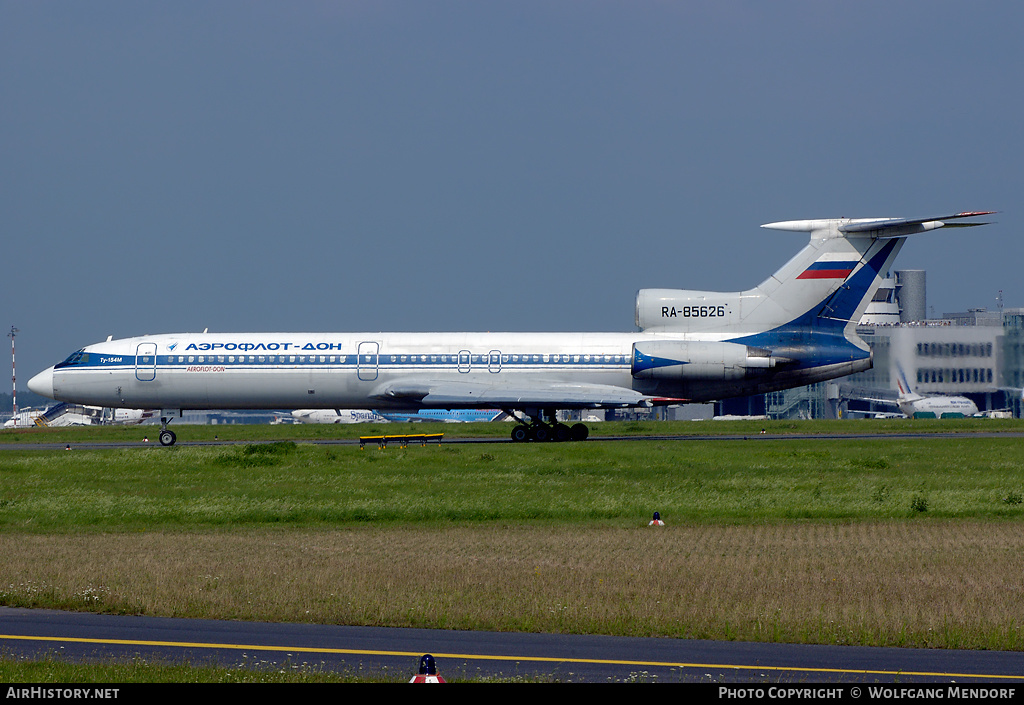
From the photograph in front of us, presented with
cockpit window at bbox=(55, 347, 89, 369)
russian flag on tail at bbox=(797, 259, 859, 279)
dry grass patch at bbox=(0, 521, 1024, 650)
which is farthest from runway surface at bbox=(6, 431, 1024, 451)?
dry grass patch at bbox=(0, 521, 1024, 650)

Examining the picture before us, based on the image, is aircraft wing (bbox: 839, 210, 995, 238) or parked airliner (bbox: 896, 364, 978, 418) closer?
aircraft wing (bbox: 839, 210, 995, 238)

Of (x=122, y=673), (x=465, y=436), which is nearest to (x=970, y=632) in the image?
(x=122, y=673)

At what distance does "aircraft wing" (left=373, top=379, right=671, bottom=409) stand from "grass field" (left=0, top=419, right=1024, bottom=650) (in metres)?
6.47

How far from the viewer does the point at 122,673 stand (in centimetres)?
1074

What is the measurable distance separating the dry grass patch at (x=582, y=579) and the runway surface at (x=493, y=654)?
526mm

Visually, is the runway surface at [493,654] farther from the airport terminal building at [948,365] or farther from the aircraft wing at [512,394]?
the airport terminal building at [948,365]

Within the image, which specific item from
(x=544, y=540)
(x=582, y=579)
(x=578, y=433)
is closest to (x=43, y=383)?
(x=578, y=433)

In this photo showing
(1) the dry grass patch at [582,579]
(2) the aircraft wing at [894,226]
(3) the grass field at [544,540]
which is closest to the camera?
(1) the dry grass patch at [582,579]

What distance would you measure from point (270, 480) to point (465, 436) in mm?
22782

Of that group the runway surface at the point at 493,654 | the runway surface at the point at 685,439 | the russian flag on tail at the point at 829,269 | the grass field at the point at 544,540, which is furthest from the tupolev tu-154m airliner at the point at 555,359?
the runway surface at the point at 493,654

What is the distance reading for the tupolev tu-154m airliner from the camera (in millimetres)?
45156

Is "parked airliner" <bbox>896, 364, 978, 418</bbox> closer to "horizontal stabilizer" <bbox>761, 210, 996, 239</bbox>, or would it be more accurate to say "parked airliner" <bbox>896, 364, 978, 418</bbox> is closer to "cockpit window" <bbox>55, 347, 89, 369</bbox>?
"horizontal stabilizer" <bbox>761, 210, 996, 239</bbox>

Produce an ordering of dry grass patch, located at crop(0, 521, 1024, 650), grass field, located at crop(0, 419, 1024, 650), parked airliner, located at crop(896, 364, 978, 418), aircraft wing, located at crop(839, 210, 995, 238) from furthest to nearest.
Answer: parked airliner, located at crop(896, 364, 978, 418) < aircraft wing, located at crop(839, 210, 995, 238) < grass field, located at crop(0, 419, 1024, 650) < dry grass patch, located at crop(0, 521, 1024, 650)

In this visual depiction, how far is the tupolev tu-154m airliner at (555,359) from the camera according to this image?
45156 millimetres
